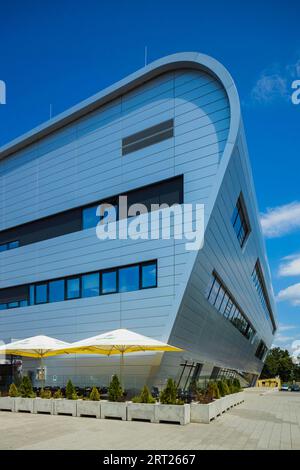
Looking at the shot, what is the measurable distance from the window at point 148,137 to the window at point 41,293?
30.5 feet

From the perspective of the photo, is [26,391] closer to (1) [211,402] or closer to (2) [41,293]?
(1) [211,402]

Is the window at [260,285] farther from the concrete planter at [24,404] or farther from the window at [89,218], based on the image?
A: the concrete planter at [24,404]

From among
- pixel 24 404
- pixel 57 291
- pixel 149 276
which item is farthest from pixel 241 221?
pixel 24 404

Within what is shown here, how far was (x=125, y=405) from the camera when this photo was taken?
581 inches

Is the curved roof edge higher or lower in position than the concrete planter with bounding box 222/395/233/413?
higher

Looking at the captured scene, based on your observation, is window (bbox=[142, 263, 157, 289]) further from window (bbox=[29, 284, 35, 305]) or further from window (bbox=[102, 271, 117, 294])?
window (bbox=[29, 284, 35, 305])

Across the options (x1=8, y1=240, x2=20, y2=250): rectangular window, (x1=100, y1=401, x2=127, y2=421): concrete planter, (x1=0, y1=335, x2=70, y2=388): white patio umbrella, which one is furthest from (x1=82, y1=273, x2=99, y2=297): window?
(x1=100, y1=401, x2=127, y2=421): concrete planter

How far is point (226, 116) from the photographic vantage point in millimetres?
20078

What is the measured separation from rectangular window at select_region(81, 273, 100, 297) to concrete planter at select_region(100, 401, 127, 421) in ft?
27.5

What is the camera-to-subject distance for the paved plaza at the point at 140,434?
10.2m

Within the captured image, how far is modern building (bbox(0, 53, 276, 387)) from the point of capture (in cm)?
1991
